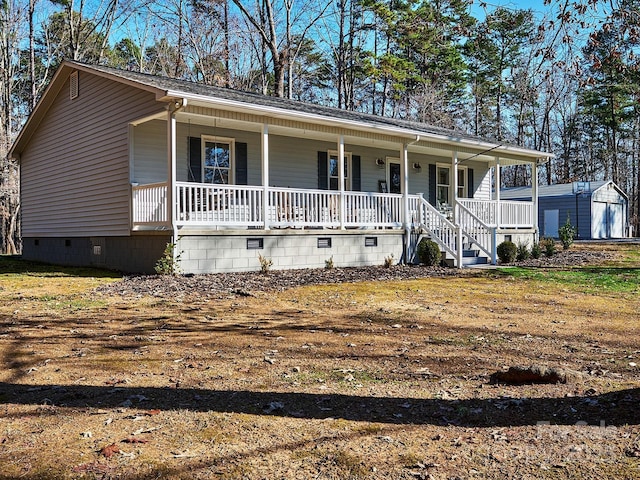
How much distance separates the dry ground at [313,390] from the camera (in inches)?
112

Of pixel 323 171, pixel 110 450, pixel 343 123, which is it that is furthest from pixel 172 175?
pixel 110 450

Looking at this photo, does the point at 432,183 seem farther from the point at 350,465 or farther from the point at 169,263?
the point at 350,465

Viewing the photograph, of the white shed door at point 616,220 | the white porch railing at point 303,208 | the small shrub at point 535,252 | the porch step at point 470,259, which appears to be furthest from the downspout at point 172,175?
the white shed door at point 616,220

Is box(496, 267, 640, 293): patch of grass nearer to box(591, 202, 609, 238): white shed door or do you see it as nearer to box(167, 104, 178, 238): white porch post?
box(167, 104, 178, 238): white porch post

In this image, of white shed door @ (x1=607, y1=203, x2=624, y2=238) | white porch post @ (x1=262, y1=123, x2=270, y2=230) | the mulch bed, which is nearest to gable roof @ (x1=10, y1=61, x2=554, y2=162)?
white porch post @ (x1=262, y1=123, x2=270, y2=230)

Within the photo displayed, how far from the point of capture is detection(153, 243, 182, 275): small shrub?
10.9 metres

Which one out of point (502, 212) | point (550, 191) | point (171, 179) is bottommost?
point (502, 212)

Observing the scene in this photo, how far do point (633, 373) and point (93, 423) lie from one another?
163 inches

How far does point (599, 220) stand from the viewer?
113 ft

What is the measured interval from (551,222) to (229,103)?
28898 millimetres

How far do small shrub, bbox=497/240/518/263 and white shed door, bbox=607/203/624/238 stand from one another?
2420 cm

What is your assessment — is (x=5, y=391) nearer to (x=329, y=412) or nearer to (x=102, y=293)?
(x=329, y=412)

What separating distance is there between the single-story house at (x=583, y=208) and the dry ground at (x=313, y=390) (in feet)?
90.3

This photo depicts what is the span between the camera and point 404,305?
8.07 meters
